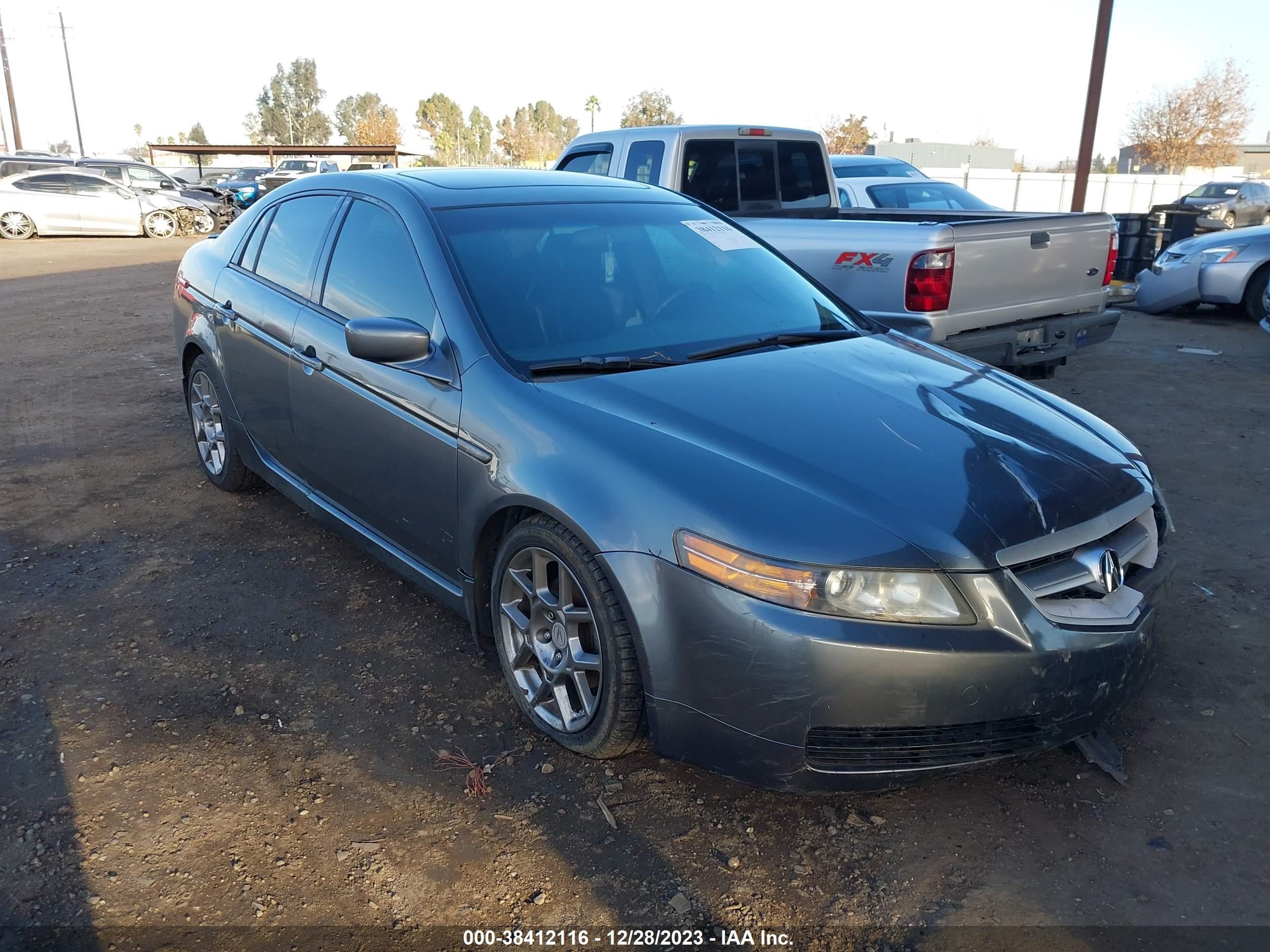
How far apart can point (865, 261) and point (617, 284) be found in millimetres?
3185

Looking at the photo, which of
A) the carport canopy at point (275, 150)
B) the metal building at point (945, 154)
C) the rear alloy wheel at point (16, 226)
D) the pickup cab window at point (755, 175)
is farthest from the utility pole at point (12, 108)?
the pickup cab window at point (755, 175)

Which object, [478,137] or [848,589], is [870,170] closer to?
[848,589]

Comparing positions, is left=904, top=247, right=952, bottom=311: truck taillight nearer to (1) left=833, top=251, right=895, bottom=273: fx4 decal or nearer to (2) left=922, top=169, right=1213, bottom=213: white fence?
(1) left=833, top=251, right=895, bottom=273: fx4 decal

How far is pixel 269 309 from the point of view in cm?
431

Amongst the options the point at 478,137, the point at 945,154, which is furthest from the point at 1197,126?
the point at 478,137

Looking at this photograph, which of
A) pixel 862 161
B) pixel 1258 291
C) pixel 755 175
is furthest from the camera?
pixel 862 161

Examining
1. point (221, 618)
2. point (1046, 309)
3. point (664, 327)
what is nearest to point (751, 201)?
point (1046, 309)

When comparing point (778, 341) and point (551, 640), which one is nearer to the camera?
point (551, 640)

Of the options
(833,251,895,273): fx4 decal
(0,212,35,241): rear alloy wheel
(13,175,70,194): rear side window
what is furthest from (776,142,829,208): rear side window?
(0,212,35,241): rear alloy wheel

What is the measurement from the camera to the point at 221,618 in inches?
156

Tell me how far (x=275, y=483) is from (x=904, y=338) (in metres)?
2.85

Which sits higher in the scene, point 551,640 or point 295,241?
point 295,241

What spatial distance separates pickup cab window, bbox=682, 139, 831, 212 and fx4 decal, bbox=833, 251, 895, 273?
1592mm

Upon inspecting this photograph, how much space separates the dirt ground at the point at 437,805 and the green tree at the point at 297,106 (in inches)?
4062
